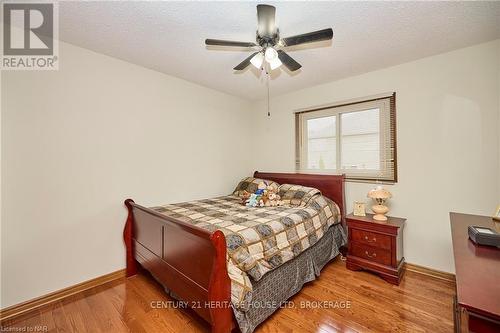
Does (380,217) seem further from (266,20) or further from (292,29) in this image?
(266,20)

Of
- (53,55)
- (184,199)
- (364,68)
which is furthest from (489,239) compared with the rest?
(53,55)

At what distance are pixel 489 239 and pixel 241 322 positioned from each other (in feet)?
5.32

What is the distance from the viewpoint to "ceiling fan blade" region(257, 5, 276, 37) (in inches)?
56.2

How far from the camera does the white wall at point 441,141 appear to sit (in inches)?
85.0

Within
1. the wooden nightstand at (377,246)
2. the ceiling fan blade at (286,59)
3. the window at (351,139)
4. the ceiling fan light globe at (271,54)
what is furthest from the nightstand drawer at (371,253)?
the ceiling fan light globe at (271,54)

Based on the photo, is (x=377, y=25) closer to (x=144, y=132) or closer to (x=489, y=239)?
(x=489, y=239)

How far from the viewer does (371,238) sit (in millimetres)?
2473

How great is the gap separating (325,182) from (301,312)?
1741 mm

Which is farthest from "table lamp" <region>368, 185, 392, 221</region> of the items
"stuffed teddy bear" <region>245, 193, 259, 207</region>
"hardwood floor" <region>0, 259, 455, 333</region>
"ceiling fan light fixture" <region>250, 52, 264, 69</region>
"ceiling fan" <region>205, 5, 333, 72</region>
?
"ceiling fan light fixture" <region>250, 52, 264, 69</region>

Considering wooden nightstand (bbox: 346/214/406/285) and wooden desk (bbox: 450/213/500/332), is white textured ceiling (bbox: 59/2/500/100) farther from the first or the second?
wooden nightstand (bbox: 346/214/406/285)

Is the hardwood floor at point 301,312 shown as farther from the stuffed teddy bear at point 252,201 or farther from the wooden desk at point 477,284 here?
the stuffed teddy bear at point 252,201

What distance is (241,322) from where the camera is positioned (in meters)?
1.55

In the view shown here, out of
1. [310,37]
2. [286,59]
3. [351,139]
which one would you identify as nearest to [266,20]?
[310,37]
